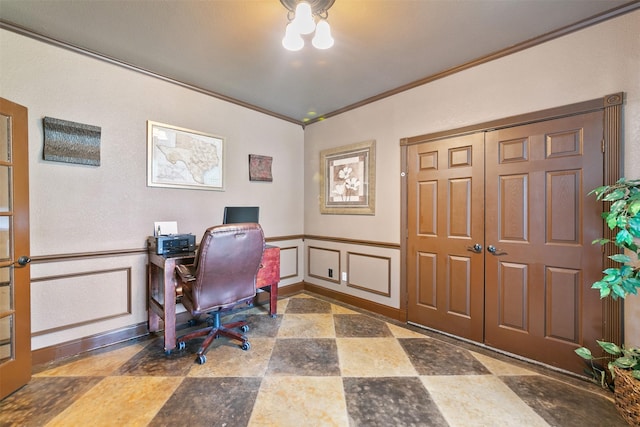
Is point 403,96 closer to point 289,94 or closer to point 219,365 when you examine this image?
point 289,94

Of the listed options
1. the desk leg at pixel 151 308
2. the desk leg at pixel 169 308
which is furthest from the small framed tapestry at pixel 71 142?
the desk leg at pixel 169 308

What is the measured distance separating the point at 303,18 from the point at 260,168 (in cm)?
217

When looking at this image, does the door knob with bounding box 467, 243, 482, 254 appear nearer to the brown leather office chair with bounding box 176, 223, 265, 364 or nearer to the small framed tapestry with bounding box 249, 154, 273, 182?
the brown leather office chair with bounding box 176, 223, 265, 364

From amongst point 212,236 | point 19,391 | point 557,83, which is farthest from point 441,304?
point 19,391

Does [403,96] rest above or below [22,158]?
above

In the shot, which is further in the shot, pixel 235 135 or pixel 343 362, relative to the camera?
pixel 235 135

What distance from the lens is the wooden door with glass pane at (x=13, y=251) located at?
1769 mm

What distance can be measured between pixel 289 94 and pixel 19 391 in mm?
3477

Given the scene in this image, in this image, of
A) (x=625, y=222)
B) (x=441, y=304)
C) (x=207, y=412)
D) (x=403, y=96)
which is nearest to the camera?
(x=625, y=222)

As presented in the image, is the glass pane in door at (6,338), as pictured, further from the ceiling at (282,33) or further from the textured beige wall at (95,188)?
the ceiling at (282,33)

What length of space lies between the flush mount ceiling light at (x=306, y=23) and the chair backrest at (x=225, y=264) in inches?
56.4

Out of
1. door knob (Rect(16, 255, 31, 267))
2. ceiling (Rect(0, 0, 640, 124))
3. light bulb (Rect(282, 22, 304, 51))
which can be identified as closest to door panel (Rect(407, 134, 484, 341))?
ceiling (Rect(0, 0, 640, 124))

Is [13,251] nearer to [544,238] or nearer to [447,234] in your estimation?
[447,234]

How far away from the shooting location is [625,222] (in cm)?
143
